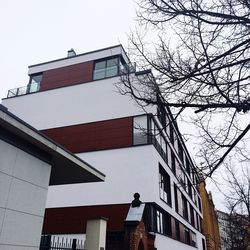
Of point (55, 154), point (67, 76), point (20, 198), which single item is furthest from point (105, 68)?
point (20, 198)

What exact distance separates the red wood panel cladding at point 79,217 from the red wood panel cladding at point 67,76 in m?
10.2

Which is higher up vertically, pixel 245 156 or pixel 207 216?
pixel 207 216

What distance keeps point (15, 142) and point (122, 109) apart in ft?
45.5

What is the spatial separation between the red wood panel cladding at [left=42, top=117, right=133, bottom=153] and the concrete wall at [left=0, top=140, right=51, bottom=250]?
470 inches

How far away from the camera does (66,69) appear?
2403 cm

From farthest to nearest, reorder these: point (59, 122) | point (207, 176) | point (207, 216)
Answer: point (207, 216), point (59, 122), point (207, 176)

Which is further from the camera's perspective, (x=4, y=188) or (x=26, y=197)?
(x=26, y=197)

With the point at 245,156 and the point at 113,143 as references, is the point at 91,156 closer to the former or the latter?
the point at 113,143

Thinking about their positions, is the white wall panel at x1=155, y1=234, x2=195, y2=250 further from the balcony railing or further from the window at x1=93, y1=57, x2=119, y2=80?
the balcony railing

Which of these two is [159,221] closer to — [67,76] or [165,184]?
[165,184]

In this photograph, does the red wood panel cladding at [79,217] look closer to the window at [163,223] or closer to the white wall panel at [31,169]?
the window at [163,223]

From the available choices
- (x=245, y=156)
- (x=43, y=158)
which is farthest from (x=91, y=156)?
(x=245, y=156)

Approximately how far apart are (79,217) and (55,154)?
11197 mm

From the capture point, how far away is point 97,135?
779 inches
